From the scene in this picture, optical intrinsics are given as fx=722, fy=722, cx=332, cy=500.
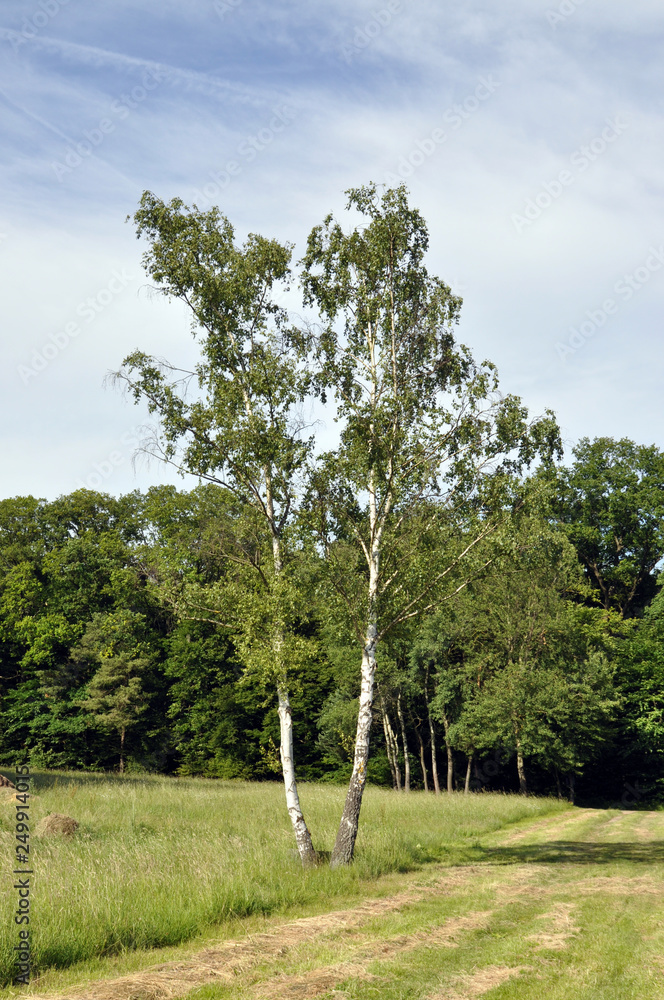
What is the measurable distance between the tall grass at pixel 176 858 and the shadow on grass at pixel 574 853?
3.22 feet

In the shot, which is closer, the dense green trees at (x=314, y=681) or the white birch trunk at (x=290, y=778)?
the white birch trunk at (x=290, y=778)

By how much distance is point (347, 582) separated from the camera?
A: 1648 cm

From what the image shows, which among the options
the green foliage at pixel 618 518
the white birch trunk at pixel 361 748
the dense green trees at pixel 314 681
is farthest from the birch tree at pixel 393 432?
the green foliage at pixel 618 518

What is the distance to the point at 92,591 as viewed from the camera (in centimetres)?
4619

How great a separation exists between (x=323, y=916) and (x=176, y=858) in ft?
9.87

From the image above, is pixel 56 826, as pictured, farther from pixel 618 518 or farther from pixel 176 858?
pixel 618 518

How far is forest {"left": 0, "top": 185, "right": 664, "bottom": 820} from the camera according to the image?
15.8 meters

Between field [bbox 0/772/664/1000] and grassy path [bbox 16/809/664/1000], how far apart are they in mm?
32

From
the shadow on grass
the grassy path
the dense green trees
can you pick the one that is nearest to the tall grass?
the grassy path

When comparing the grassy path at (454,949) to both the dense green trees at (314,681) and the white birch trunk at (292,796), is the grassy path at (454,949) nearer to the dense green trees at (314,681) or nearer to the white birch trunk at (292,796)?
the white birch trunk at (292,796)

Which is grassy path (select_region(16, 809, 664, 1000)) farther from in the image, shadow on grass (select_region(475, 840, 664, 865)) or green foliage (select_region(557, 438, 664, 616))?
green foliage (select_region(557, 438, 664, 616))

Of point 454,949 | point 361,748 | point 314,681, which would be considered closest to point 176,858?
point 361,748

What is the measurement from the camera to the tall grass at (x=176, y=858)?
863 centimetres

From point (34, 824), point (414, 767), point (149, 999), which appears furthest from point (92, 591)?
point (149, 999)
